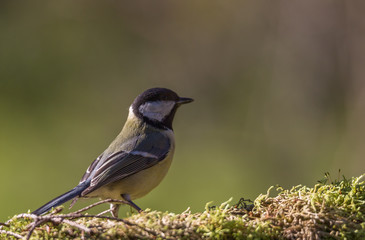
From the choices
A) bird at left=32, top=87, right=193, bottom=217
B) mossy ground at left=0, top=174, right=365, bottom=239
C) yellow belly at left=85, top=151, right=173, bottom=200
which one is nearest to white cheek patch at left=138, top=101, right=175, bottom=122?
bird at left=32, top=87, right=193, bottom=217

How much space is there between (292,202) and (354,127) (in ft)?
16.4

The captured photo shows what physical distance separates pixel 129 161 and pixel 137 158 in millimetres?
65

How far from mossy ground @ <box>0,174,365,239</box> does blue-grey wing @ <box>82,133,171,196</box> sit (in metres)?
0.85

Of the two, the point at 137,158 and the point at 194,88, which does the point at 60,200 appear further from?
the point at 194,88

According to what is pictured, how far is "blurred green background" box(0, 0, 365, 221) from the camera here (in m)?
5.62

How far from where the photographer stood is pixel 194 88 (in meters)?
7.61

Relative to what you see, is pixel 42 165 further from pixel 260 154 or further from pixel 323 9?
pixel 323 9

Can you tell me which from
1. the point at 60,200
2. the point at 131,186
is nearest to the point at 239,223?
the point at 60,200

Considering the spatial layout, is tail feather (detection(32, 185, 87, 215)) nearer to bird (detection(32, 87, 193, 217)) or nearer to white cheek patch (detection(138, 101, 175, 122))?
bird (detection(32, 87, 193, 217))

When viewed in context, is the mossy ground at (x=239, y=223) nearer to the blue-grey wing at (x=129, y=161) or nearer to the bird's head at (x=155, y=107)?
the blue-grey wing at (x=129, y=161)

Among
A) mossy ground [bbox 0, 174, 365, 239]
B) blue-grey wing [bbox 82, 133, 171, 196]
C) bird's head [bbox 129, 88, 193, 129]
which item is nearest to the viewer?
mossy ground [bbox 0, 174, 365, 239]

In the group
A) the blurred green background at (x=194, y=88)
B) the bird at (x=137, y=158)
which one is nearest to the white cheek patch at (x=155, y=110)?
the bird at (x=137, y=158)

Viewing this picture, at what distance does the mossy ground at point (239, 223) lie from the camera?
5.15 ft

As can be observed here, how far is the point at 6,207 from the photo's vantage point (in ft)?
14.9
